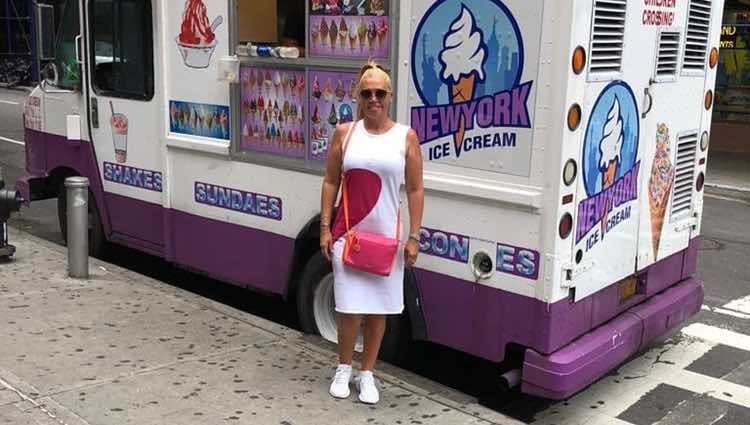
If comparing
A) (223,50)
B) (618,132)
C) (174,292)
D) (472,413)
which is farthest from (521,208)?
(174,292)

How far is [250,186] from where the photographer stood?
223 inches

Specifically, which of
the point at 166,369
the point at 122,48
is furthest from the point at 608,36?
the point at 122,48

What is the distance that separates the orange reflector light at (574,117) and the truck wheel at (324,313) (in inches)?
61.4

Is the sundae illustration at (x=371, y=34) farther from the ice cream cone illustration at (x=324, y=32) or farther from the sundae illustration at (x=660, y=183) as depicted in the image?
the sundae illustration at (x=660, y=183)

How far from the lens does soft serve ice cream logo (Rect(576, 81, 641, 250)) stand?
4.34 m

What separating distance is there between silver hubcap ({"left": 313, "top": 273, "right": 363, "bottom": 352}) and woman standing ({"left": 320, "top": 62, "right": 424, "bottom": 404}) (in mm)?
892

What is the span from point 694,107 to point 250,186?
2875 mm

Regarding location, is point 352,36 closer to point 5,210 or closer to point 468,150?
point 468,150

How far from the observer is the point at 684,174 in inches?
213

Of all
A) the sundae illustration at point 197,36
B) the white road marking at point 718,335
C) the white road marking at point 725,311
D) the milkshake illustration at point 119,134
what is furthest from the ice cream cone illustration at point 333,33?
the white road marking at point 725,311

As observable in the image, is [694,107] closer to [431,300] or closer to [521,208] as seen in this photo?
[521,208]

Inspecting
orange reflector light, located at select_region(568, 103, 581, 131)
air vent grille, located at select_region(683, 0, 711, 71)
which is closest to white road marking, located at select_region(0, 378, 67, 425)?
orange reflector light, located at select_region(568, 103, 581, 131)

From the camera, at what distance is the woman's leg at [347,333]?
4383mm

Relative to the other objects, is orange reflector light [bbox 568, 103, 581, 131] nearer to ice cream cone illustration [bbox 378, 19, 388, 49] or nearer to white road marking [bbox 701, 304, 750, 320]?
ice cream cone illustration [bbox 378, 19, 388, 49]
